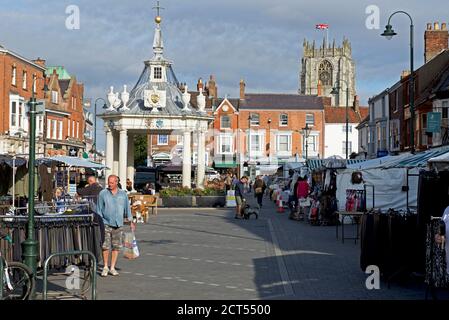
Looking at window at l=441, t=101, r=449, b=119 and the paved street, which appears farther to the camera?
window at l=441, t=101, r=449, b=119

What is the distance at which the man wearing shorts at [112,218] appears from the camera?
45.5ft

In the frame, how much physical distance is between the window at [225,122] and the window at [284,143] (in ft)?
20.3

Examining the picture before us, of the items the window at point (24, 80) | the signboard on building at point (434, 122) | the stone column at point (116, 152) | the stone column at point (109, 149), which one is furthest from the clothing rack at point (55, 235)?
the window at point (24, 80)

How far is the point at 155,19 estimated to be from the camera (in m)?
44.3

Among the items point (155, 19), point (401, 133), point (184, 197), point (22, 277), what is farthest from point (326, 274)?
point (401, 133)

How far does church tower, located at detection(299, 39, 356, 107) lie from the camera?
16850 cm

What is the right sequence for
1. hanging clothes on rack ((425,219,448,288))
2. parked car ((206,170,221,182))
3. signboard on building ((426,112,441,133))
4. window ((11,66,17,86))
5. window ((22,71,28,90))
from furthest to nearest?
1. window ((22,71,28,90))
2. window ((11,66,17,86))
3. parked car ((206,170,221,182))
4. signboard on building ((426,112,441,133))
5. hanging clothes on rack ((425,219,448,288))

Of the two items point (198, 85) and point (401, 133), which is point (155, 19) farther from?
point (198, 85)

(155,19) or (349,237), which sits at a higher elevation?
(155,19)

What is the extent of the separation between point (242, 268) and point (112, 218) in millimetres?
2900

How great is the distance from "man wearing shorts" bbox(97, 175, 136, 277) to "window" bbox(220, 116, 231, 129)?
72.7m

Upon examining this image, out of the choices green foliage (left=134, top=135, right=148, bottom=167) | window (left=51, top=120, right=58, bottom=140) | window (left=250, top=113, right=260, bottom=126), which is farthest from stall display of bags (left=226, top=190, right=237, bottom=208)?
green foliage (left=134, top=135, right=148, bottom=167)

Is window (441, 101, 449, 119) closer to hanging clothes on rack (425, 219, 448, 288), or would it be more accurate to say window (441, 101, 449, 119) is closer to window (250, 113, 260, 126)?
hanging clothes on rack (425, 219, 448, 288)
